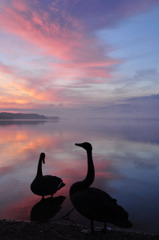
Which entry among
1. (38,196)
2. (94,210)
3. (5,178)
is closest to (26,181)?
(5,178)

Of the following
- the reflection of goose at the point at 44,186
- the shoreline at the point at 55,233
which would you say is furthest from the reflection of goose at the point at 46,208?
the shoreline at the point at 55,233

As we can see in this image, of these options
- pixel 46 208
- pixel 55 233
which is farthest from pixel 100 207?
pixel 46 208

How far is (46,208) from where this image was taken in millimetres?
9734

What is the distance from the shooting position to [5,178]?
48.4 ft

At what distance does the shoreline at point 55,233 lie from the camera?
20.2 ft

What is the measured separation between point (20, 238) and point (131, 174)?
11.7 meters

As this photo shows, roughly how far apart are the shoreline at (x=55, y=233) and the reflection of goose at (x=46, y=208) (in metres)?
1.89

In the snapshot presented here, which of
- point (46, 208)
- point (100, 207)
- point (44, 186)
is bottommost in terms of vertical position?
point (46, 208)

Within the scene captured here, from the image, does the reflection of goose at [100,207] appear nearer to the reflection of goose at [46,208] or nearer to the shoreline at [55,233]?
the shoreline at [55,233]

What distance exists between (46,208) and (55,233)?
138 inches

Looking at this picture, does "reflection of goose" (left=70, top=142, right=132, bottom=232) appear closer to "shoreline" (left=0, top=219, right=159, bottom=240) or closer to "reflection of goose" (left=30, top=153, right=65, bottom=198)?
"shoreline" (left=0, top=219, right=159, bottom=240)

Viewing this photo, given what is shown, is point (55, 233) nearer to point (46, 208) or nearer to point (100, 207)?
point (100, 207)

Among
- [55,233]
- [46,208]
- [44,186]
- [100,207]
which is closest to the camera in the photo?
[100,207]

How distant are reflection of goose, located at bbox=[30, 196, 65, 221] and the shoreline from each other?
6.21 ft
